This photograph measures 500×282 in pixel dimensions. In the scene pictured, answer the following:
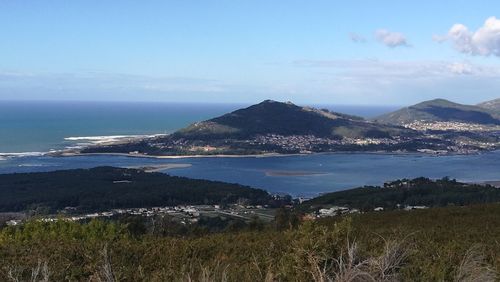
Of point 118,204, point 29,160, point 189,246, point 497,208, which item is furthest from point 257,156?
point 189,246

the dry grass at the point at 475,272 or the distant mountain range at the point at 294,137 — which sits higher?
the dry grass at the point at 475,272

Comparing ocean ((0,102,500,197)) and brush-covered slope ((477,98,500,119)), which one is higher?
brush-covered slope ((477,98,500,119))

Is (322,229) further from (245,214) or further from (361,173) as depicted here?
(361,173)

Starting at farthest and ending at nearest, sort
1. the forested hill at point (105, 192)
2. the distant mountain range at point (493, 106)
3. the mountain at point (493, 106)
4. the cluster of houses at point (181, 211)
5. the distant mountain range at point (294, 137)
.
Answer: the distant mountain range at point (493, 106) → the mountain at point (493, 106) → the distant mountain range at point (294, 137) → the forested hill at point (105, 192) → the cluster of houses at point (181, 211)

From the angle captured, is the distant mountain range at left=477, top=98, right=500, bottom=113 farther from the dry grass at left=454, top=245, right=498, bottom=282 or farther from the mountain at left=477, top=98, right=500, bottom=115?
the dry grass at left=454, top=245, right=498, bottom=282

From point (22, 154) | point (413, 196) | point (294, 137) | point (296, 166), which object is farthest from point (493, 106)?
point (413, 196)

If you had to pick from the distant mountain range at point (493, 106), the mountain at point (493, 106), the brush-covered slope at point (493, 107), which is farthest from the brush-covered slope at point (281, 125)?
the distant mountain range at point (493, 106)

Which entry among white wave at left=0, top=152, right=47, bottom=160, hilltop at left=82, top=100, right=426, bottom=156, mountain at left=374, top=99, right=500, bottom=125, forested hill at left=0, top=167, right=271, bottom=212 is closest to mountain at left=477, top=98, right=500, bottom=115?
mountain at left=374, top=99, right=500, bottom=125

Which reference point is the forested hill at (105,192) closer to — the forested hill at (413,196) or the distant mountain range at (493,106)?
the forested hill at (413,196)
